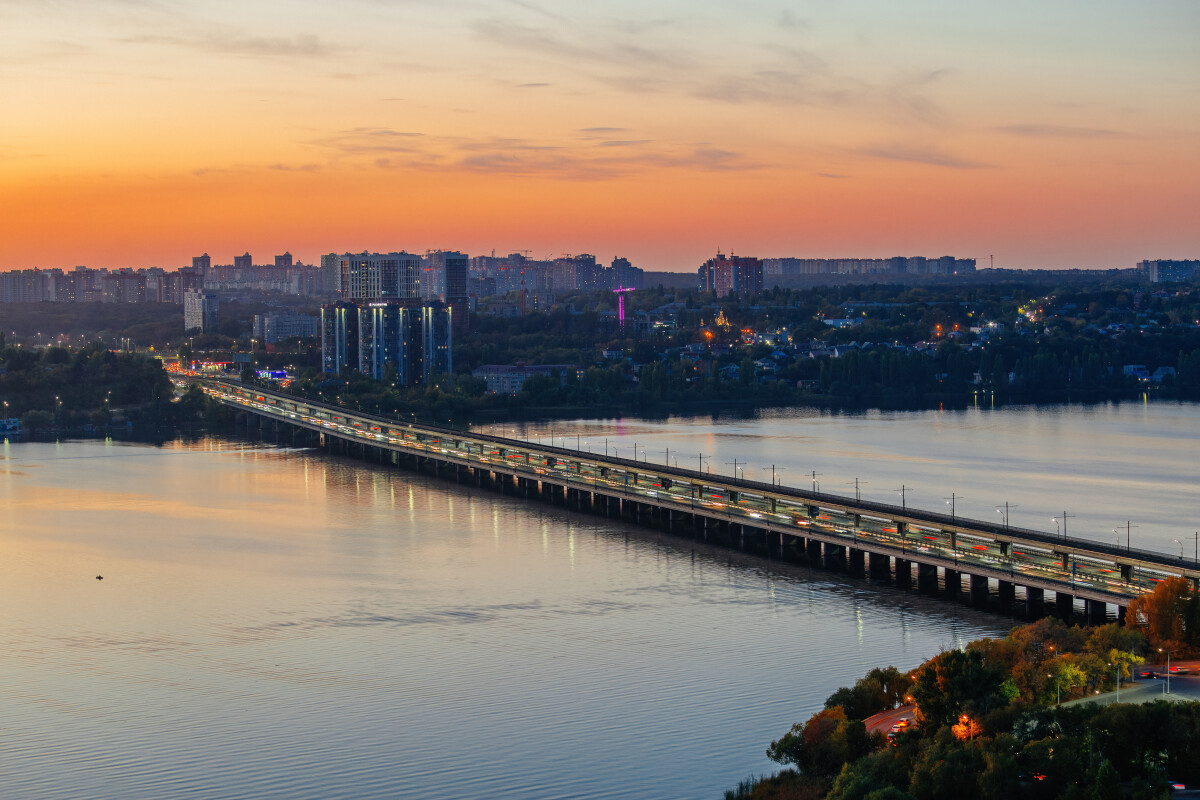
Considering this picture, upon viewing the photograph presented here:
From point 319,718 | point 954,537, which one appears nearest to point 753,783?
point 319,718

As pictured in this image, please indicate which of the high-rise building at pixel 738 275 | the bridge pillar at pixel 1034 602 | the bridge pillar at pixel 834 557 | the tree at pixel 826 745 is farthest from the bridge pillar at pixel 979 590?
the high-rise building at pixel 738 275

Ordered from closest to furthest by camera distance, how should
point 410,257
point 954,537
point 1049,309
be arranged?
point 954,537, point 410,257, point 1049,309

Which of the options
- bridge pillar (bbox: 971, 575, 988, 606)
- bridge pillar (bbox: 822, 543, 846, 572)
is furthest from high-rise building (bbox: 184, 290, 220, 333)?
bridge pillar (bbox: 971, 575, 988, 606)

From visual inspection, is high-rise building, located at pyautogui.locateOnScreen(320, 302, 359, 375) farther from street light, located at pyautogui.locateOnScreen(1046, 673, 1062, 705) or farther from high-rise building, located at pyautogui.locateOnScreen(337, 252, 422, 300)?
street light, located at pyautogui.locateOnScreen(1046, 673, 1062, 705)

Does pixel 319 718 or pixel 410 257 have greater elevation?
pixel 410 257

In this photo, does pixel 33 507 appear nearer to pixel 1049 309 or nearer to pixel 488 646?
pixel 488 646
